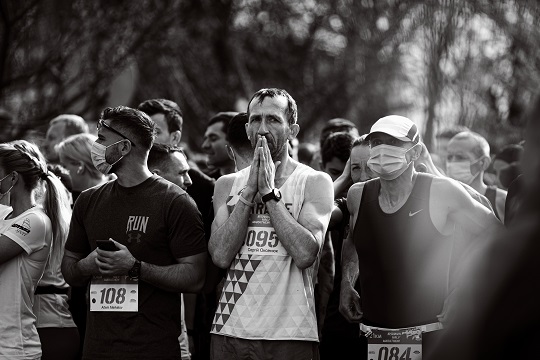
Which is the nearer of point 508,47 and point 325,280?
point 325,280

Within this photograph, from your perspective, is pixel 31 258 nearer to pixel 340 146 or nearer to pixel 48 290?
pixel 48 290

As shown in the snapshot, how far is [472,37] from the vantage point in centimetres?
1697

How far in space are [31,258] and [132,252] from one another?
0.78 m

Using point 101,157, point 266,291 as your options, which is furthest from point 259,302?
point 101,157

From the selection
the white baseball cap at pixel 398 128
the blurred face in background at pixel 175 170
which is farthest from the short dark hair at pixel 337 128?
the white baseball cap at pixel 398 128

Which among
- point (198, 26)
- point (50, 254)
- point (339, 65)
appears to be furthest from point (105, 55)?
point (339, 65)

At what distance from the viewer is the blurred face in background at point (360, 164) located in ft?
19.7

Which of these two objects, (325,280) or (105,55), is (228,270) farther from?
(105,55)

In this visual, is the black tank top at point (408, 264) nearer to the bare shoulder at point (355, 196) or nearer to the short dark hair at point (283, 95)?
the bare shoulder at point (355, 196)

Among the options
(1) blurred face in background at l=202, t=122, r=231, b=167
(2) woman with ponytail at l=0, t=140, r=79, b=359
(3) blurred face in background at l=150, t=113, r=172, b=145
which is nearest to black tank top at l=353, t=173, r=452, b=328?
(2) woman with ponytail at l=0, t=140, r=79, b=359

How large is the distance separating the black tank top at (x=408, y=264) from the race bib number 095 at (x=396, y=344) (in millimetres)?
49

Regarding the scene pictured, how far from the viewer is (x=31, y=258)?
5.38 meters

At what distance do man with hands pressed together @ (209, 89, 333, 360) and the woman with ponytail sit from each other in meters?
1.14

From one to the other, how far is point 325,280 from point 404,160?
116 cm
